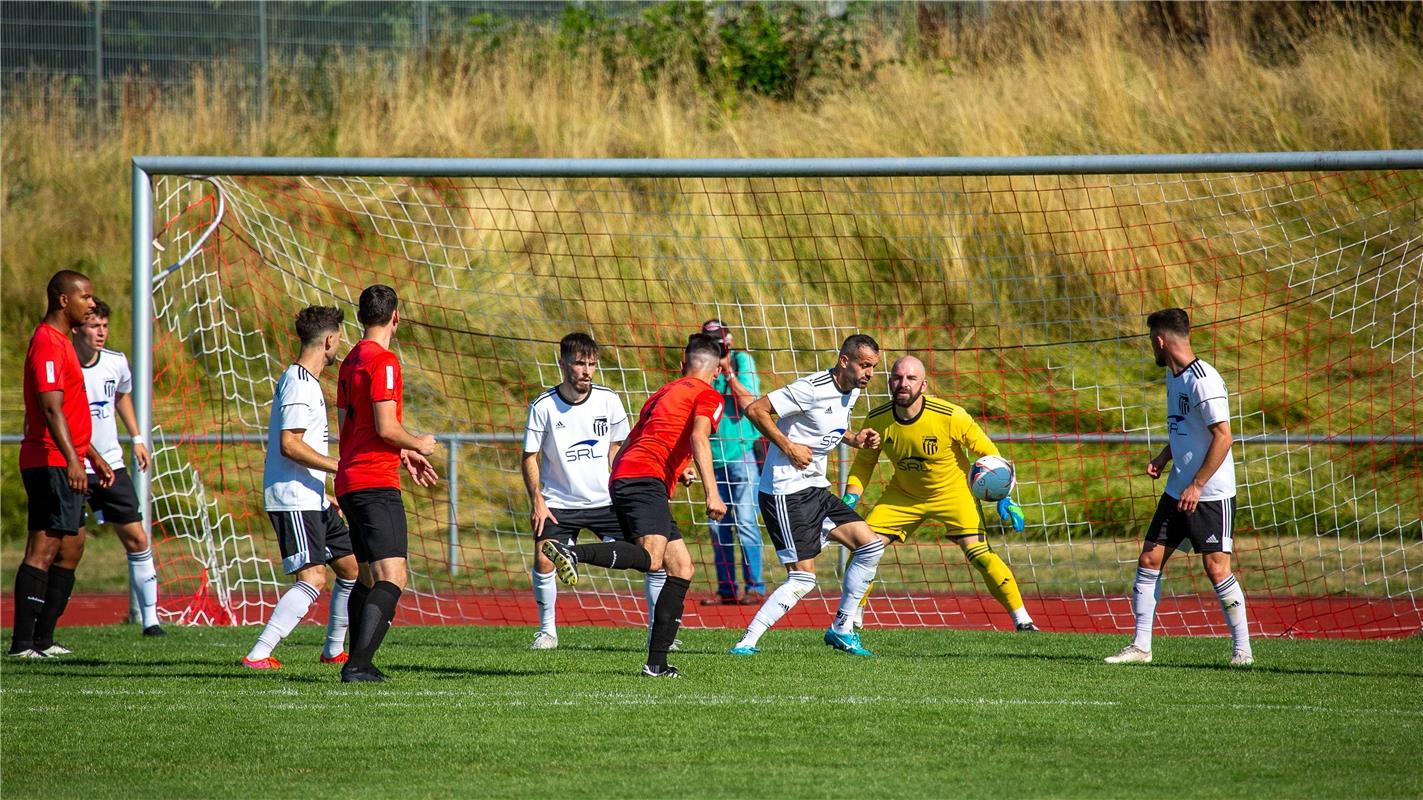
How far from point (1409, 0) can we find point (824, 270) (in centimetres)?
913

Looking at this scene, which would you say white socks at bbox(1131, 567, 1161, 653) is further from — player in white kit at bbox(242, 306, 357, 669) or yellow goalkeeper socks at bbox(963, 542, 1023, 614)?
player in white kit at bbox(242, 306, 357, 669)

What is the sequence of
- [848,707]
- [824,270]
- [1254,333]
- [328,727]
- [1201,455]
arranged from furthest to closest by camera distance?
[824,270] < [1254,333] < [1201,455] < [848,707] < [328,727]

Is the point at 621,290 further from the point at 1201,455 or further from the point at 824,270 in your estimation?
the point at 1201,455

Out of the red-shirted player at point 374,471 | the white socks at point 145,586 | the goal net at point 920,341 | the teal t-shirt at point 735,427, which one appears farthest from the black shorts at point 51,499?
the teal t-shirt at point 735,427

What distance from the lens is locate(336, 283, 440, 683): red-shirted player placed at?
270 inches

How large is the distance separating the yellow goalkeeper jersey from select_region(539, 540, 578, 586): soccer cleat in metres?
2.81

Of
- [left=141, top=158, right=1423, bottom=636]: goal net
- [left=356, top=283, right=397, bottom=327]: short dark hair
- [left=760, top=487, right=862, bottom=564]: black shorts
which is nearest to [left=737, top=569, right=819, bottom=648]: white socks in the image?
[left=760, top=487, right=862, bottom=564]: black shorts

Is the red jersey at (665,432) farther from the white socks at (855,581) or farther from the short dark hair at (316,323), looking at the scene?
the short dark hair at (316,323)

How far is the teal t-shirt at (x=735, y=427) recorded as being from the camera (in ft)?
37.1

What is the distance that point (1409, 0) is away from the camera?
18.4 m

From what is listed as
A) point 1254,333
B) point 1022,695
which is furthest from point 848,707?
point 1254,333

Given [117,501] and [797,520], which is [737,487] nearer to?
[797,520]

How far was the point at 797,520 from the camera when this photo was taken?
8508 mm

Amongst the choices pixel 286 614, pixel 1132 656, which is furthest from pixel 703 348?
pixel 1132 656
